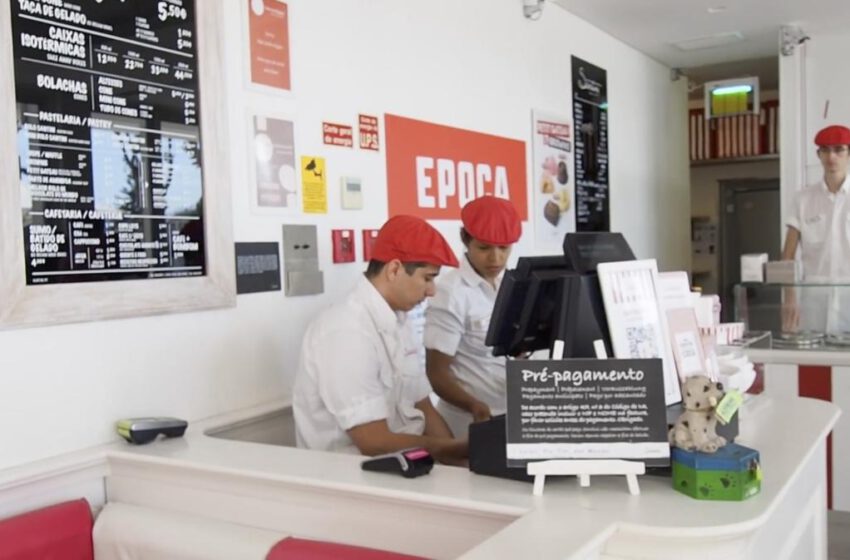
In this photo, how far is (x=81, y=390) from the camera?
7.23 feet

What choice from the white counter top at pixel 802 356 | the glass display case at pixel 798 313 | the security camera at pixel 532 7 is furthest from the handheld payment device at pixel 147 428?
the security camera at pixel 532 7

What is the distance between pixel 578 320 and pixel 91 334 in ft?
4.21

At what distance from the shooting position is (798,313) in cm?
364

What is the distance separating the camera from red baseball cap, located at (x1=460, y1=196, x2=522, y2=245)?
2.84 metres

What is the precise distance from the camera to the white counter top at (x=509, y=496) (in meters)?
1.41

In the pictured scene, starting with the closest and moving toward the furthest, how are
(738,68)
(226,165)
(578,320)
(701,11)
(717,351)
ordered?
(578,320) < (717,351) < (226,165) < (701,11) < (738,68)

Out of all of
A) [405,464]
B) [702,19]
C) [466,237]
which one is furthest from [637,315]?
[702,19]

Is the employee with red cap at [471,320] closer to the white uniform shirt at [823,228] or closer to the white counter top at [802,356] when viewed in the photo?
the white counter top at [802,356]

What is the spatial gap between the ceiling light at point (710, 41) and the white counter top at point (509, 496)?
402cm

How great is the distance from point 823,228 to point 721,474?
11.6 ft

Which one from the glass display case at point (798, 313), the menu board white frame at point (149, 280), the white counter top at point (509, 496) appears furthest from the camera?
the glass display case at point (798, 313)

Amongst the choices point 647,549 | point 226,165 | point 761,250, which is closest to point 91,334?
point 226,165

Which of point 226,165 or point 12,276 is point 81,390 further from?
point 226,165

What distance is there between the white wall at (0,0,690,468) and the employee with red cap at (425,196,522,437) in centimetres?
46
